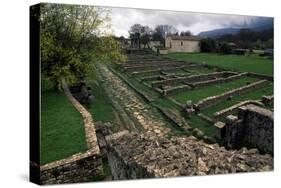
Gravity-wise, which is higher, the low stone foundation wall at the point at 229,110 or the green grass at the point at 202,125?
the low stone foundation wall at the point at 229,110

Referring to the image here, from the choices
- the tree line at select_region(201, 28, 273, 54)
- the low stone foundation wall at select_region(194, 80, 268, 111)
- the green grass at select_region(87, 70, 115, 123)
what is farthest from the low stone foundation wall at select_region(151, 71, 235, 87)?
the green grass at select_region(87, 70, 115, 123)

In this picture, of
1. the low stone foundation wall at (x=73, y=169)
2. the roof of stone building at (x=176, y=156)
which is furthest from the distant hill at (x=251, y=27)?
the low stone foundation wall at (x=73, y=169)

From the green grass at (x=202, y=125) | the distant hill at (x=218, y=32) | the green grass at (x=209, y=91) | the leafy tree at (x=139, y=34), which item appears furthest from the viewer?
the green grass at (x=209, y=91)

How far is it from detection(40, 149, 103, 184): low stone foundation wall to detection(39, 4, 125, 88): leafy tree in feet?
5.12

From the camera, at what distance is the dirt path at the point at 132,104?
7.43 metres

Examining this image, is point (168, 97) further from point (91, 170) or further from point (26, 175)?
point (26, 175)

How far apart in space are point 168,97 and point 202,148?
1.45 m

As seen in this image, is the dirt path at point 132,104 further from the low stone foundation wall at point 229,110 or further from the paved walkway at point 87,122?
the low stone foundation wall at point 229,110

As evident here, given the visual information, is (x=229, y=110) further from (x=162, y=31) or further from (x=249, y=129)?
(x=162, y=31)

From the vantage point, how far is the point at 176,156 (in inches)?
276

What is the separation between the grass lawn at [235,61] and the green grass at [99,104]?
1.83 meters

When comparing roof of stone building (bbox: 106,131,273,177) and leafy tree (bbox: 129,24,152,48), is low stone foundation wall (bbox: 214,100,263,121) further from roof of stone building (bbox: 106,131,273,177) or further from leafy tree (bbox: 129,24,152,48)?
leafy tree (bbox: 129,24,152,48)

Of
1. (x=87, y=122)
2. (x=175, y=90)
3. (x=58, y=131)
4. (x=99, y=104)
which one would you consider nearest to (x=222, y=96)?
(x=175, y=90)

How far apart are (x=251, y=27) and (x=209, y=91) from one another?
70.4 inches
